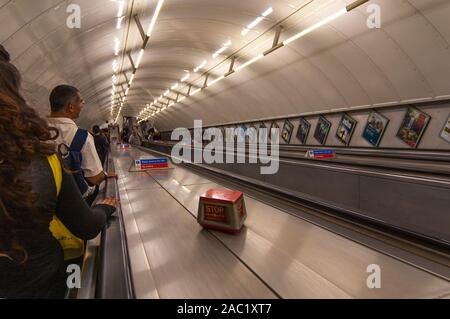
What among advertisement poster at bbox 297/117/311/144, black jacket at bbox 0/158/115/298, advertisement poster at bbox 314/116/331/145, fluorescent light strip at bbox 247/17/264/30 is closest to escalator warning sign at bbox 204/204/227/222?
black jacket at bbox 0/158/115/298

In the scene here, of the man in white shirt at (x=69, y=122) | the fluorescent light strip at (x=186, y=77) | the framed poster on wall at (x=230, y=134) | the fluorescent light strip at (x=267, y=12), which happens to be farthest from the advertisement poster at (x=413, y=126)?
the framed poster on wall at (x=230, y=134)

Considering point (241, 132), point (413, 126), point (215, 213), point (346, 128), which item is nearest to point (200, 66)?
point (241, 132)

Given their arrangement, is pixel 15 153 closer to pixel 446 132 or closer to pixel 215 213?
pixel 215 213

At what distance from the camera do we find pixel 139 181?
484cm

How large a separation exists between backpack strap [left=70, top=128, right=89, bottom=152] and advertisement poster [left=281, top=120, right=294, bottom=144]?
14.7 metres

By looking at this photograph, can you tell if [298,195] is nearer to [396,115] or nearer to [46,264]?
Result: [46,264]

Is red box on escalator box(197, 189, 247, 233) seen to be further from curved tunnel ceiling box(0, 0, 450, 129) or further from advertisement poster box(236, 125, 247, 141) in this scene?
advertisement poster box(236, 125, 247, 141)

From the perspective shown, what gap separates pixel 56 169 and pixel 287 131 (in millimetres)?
16246

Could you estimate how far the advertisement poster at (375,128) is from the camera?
442 inches

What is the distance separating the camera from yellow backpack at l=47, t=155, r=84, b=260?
1.41 m

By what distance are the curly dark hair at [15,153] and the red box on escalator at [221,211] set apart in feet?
3.78

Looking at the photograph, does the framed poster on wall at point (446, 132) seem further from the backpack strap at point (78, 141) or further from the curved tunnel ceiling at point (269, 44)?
the backpack strap at point (78, 141)

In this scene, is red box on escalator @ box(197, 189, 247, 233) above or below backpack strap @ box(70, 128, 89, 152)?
below
